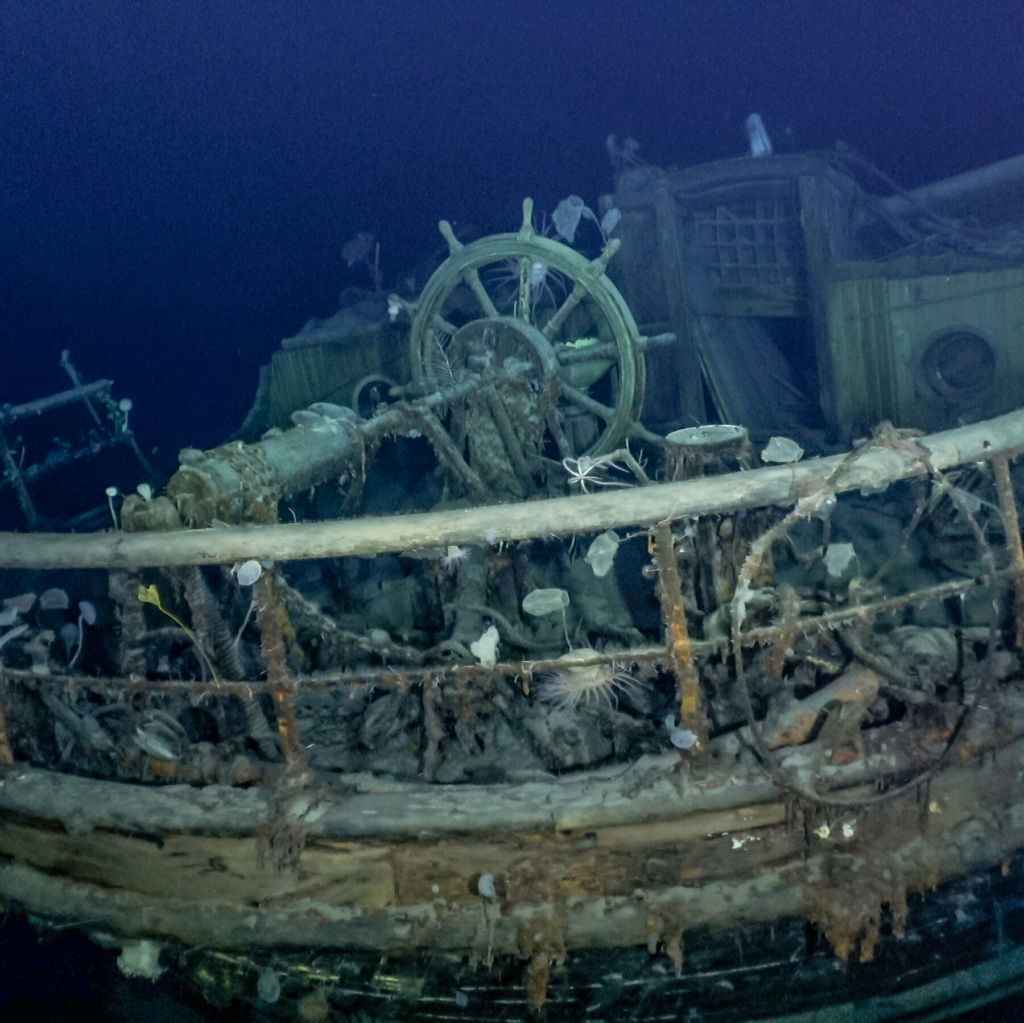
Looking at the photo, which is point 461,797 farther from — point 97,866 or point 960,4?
point 960,4

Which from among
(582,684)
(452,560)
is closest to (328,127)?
(452,560)

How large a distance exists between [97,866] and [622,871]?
1.92 meters

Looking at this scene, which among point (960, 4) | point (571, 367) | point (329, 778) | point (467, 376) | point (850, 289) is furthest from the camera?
point (960, 4)

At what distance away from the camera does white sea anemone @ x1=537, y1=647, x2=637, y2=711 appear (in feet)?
7.76

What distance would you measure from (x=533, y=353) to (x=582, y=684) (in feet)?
12.5

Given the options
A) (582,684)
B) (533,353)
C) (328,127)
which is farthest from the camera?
(328,127)

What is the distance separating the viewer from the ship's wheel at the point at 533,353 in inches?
229

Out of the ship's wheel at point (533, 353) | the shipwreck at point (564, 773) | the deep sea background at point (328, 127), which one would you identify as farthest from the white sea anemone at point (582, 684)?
the deep sea background at point (328, 127)

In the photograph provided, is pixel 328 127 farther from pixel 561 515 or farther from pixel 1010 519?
pixel 1010 519

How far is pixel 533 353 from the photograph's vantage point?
231 inches

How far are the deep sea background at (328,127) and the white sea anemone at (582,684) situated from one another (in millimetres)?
12882

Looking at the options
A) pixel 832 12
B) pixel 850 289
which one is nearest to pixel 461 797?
pixel 850 289

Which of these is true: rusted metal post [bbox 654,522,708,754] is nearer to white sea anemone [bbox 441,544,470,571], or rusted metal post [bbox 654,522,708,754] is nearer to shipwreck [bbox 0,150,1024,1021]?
shipwreck [bbox 0,150,1024,1021]

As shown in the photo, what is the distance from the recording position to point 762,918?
2436 millimetres
